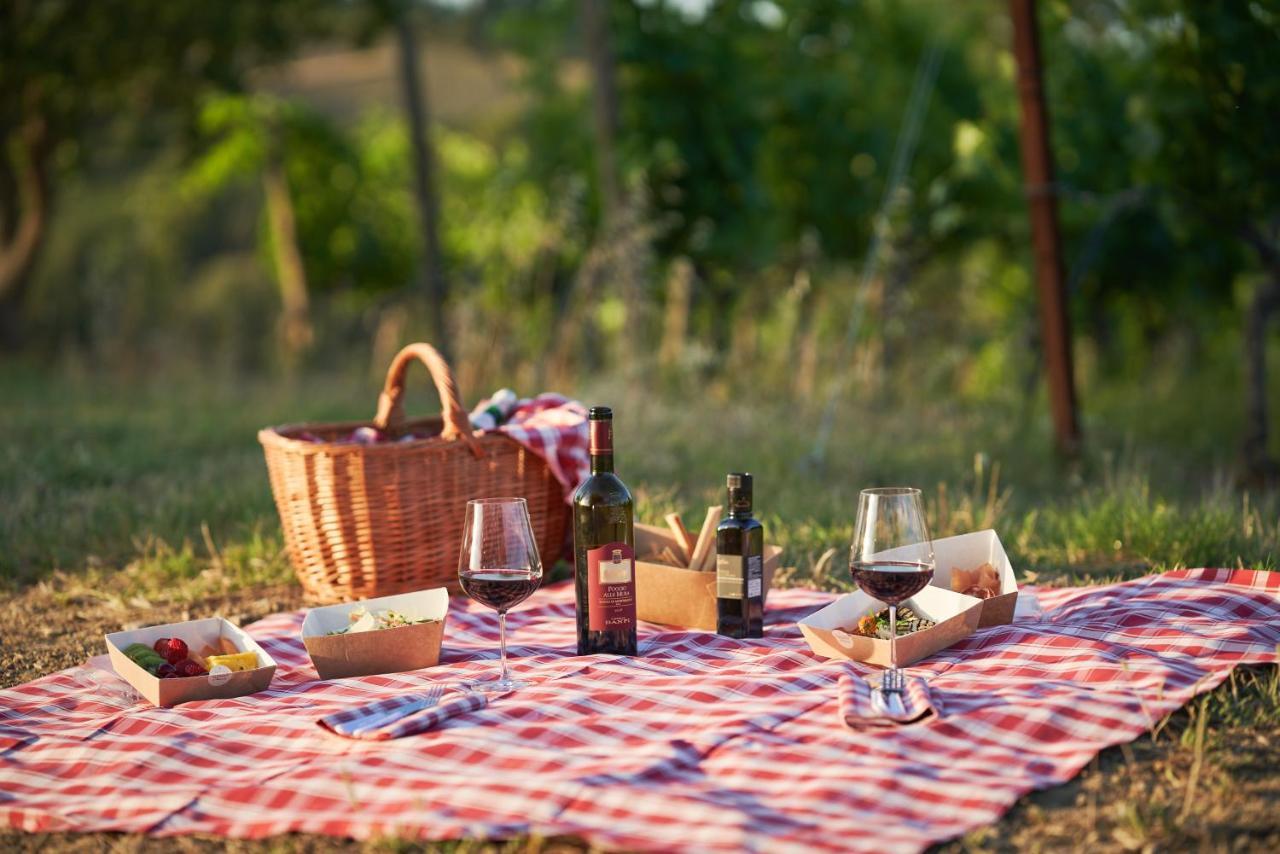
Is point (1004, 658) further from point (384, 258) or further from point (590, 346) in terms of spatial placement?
point (384, 258)

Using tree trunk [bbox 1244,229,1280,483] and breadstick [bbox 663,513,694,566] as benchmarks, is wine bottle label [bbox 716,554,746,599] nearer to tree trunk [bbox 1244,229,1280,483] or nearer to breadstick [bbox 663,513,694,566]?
breadstick [bbox 663,513,694,566]

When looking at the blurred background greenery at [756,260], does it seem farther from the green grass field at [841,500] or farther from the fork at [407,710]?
the fork at [407,710]

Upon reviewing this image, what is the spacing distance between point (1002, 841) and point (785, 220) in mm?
7859

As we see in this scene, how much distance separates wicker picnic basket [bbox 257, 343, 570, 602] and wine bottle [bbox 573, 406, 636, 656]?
87 centimetres

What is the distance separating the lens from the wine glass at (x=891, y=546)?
2.45 m

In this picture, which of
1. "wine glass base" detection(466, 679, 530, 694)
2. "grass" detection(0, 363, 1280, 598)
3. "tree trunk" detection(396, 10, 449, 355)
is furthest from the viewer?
"tree trunk" detection(396, 10, 449, 355)

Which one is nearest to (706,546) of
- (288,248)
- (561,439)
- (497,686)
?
(497,686)

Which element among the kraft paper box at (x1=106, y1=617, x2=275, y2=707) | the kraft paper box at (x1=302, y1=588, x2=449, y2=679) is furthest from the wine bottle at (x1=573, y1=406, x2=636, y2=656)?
the kraft paper box at (x1=106, y1=617, x2=275, y2=707)

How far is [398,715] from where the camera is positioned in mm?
2596

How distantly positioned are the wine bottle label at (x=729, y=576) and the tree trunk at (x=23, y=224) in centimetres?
889

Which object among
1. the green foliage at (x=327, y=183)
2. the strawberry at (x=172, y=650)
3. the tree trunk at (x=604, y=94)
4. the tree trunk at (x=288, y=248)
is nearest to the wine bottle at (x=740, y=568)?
the strawberry at (x=172, y=650)

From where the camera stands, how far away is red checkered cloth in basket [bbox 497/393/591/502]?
3949 millimetres

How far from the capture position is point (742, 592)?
313cm

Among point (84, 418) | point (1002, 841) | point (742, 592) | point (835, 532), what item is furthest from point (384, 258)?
point (1002, 841)
